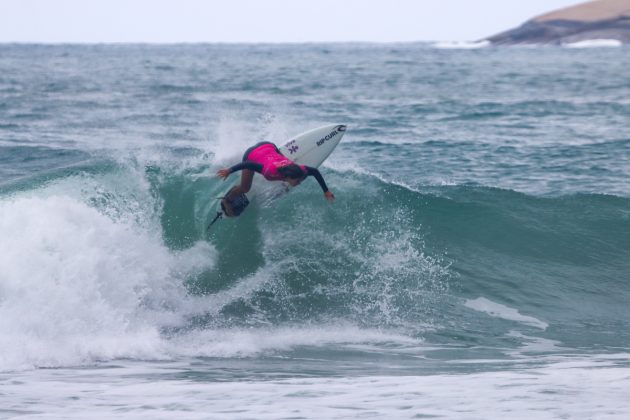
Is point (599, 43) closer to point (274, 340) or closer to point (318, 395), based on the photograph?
point (274, 340)

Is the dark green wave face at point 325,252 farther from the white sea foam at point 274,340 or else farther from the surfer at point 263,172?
the surfer at point 263,172

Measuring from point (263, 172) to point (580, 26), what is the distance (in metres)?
97.2

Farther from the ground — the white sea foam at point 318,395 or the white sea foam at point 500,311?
the white sea foam at point 318,395

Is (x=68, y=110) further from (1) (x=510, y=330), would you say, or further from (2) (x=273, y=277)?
(1) (x=510, y=330)

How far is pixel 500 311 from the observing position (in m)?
10.3

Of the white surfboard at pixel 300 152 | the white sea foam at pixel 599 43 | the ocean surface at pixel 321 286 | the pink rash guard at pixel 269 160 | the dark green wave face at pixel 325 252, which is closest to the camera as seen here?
the ocean surface at pixel 321 286

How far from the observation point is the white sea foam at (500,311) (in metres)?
9.92

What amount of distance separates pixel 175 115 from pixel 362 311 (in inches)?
642

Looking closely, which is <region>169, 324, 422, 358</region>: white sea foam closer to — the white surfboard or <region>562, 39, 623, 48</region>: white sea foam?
the white surfboard

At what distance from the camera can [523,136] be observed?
68.4 feet

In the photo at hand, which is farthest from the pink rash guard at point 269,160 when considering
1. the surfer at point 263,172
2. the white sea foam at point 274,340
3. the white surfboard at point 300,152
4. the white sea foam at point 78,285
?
the white sea foam at point 274,340

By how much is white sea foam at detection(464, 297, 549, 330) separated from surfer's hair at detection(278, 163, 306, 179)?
2643 mm

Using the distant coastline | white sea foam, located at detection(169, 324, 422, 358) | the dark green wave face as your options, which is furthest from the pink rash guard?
the distant coastline

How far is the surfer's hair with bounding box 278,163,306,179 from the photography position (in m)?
10.0
